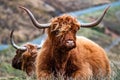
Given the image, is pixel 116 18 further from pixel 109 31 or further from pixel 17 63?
pixel 17 63

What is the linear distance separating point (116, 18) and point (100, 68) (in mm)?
20540

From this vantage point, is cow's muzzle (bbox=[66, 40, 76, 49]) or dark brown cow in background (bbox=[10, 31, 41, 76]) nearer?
cow's muzzle (bbox=[66, 40, 76, 49])

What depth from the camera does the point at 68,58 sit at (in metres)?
10.6

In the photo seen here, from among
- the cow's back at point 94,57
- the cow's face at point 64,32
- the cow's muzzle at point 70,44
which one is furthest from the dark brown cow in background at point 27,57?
the cow's muzzle at point 70,44

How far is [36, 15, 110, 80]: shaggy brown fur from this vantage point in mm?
10062

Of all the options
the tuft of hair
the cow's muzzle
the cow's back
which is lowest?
the cow's back

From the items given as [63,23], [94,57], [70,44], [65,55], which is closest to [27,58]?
[94,57]

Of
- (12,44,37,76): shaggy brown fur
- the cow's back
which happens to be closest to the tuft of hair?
the cow's back

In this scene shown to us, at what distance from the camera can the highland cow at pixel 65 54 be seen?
10.1 metres

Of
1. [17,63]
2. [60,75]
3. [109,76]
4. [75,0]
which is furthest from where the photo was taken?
[75,0]

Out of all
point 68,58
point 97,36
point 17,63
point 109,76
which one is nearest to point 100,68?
point 109,76

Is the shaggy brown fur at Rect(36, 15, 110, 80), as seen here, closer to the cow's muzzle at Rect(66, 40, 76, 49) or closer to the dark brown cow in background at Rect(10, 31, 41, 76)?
the cow's muzzle at Rect(66, 40, 76, 49)

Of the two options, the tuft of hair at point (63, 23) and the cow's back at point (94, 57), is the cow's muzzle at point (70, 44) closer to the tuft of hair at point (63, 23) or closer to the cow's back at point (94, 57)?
the tuft of hair at point (63, 23)

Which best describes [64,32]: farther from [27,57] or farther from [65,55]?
[27,57]
